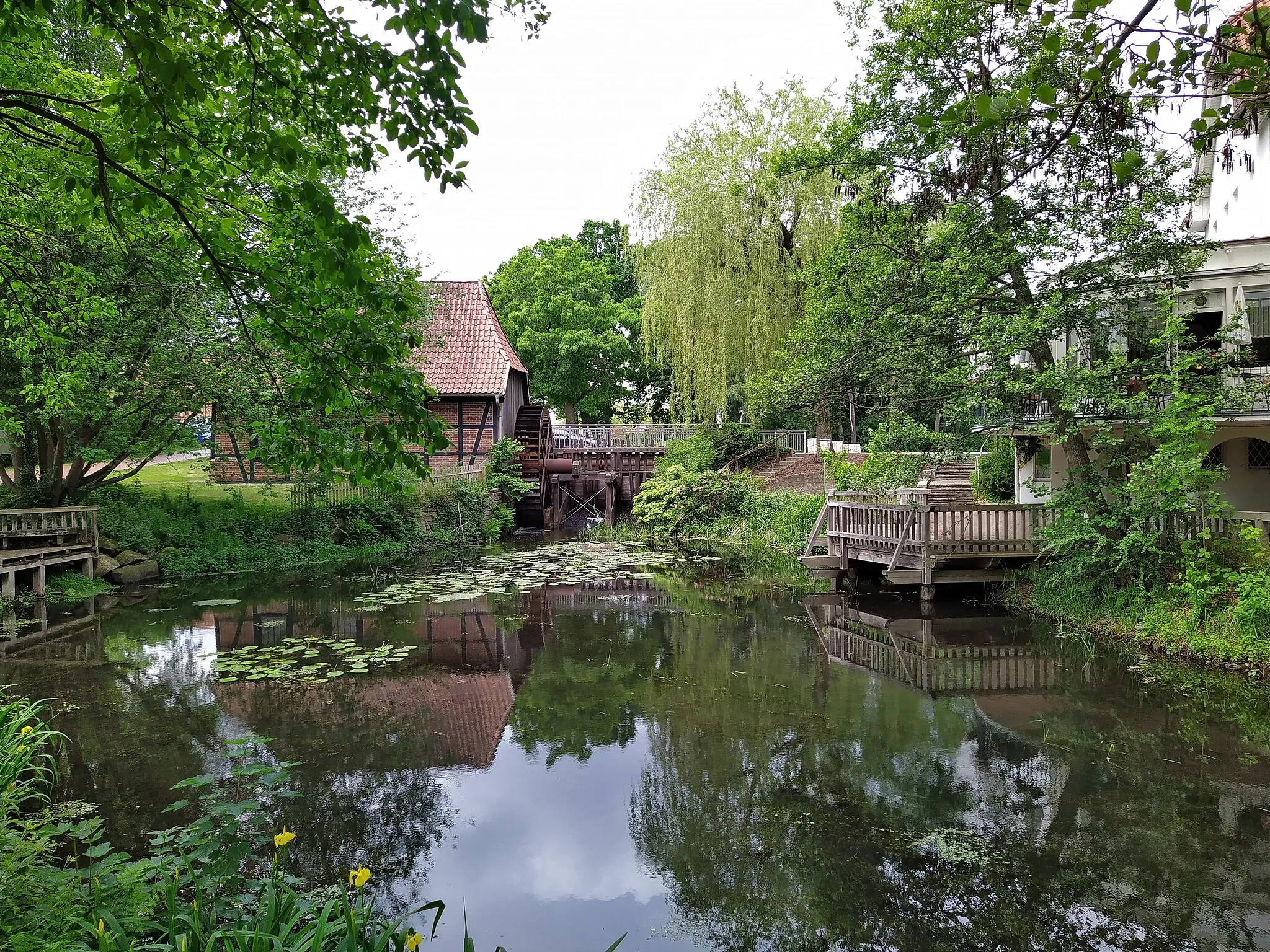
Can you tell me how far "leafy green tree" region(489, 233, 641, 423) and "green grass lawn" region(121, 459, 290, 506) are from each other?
50.6 feet

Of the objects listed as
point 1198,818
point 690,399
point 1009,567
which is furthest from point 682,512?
point 1198,818

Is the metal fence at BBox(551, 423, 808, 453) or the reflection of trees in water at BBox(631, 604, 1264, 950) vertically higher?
the metal fence at BBox(551, 423, 808, 453)

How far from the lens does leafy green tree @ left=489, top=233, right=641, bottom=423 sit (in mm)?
34094

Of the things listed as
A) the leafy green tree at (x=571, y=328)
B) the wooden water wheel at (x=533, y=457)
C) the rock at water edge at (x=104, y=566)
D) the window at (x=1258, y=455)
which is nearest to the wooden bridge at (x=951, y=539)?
the window at (x=1258, y=455)

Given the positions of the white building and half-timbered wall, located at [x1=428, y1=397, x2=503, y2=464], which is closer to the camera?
the white building

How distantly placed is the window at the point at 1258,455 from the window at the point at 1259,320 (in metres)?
1.41

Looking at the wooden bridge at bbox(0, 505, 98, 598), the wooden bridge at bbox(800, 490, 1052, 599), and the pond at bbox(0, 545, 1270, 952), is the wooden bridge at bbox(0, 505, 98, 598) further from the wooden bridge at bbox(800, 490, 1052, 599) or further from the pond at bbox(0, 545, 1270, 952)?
the wooden bridge at bbox(800, 490, 1052, 599)

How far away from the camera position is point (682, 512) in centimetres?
2209

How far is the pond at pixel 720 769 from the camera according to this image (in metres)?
4.16

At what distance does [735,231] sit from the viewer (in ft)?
74.6

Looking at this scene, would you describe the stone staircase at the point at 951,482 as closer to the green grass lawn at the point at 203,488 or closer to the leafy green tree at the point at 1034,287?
the leafy green tree at the point at 1034,287

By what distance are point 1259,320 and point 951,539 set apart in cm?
582

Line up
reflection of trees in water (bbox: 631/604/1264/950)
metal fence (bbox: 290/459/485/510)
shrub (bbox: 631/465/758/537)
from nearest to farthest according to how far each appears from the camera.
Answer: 1. reflection of trees in water (bbox: 631/604/1264/950)
2. metal fence (bbox: 290/459/485/510)
3. shrub (bbox: 631/465/758/537)

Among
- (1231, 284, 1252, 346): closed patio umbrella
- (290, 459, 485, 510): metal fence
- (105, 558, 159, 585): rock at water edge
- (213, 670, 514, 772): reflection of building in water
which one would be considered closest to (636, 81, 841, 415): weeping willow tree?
(290, 459, 485, 510): metal fence
